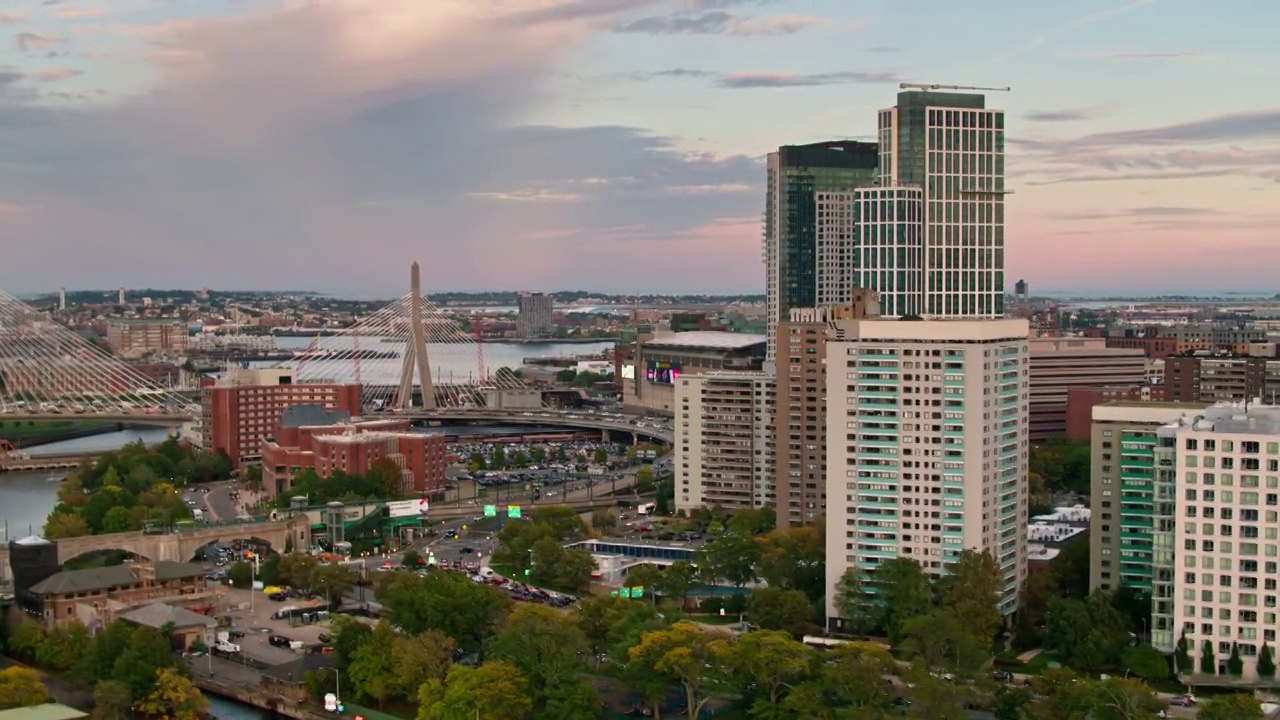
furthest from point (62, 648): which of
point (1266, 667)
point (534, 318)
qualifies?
point (534, 318)

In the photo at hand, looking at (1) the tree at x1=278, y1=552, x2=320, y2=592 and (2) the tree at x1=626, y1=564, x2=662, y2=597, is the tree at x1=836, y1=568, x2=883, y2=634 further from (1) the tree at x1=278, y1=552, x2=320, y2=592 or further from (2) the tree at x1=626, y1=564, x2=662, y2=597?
(1) the tree at x1=278, y1=552, x2=320, y2=592

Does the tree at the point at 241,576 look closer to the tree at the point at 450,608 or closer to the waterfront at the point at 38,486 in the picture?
the tree at the point at 450,608

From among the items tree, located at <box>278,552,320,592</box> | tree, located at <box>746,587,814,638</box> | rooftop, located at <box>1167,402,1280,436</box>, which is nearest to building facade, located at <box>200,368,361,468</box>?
tree, located at <box>278,552,320,592</box>

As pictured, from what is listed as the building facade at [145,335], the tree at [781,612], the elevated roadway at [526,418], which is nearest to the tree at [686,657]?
the tree at [781,612]

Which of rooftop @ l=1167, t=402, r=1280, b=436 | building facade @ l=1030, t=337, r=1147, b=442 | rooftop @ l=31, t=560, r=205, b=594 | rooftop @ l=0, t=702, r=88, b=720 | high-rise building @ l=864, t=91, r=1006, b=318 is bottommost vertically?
rooftop @ l=0, t=702, r=88, b=720

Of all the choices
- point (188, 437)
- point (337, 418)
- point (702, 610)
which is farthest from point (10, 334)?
point (702, 610)
